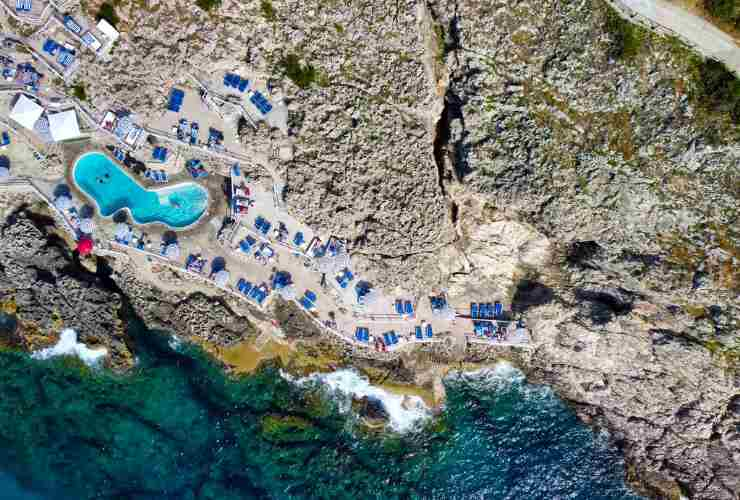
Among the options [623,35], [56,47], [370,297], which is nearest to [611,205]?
[623,35]

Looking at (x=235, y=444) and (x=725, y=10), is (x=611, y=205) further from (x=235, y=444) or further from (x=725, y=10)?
(x=235, y=444)

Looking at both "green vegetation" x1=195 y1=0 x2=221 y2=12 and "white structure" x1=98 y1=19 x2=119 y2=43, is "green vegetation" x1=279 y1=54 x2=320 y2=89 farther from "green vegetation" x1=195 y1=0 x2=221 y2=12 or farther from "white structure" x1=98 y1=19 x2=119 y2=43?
"white structure" x1=98 y1=19 x2=119 y2=43

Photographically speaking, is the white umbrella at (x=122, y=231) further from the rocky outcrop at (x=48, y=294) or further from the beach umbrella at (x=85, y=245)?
the rocky outcrop at (x=48, y=294)

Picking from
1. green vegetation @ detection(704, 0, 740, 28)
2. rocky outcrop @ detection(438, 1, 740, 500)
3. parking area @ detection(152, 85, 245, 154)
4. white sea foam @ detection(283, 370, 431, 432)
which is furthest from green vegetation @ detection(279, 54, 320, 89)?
green vegetation @ detection(704, 0, 740, 28)

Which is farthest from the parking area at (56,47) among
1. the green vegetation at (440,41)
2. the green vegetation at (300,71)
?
the green vegetation at (440,41)

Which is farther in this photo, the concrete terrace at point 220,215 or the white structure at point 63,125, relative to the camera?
the concrete terrace at point 220,215

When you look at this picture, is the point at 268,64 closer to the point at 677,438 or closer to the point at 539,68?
the point at 539,68
